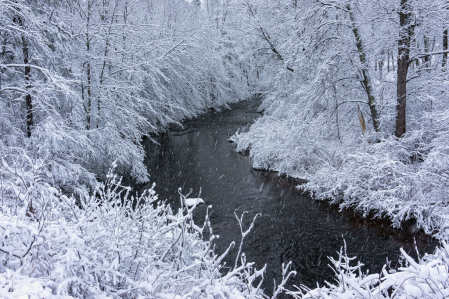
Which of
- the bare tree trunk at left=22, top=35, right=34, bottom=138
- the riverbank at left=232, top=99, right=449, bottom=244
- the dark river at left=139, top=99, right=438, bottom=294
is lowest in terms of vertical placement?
the dark river at left=139, top=99, right=438, bottom=294

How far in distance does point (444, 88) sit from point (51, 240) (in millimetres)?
10405

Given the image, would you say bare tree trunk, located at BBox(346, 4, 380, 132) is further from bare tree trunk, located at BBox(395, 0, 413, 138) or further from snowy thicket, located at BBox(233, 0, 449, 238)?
bare tree trunk, located at BBox(395, 0, 413, 138)

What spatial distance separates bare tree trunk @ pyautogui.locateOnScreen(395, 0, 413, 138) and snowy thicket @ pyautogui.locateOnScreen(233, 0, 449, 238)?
3 cm

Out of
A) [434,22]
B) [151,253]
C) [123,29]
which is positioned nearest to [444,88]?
[434,22]

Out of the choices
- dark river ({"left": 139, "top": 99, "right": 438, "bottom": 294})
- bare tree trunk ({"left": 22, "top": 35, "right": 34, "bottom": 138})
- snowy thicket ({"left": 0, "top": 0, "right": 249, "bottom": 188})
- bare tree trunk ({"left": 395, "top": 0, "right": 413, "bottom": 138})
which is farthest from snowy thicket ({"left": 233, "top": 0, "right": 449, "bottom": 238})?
bare tree trunk ({"left": 22, "top": 35, "right": 34, "bottom": 138})

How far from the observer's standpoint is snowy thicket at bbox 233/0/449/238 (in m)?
7.38

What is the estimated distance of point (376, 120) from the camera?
9461mm

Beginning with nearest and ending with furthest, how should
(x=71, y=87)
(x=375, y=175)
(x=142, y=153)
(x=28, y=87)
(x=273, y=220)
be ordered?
(x=375, y=175), (x=28, y=87), (x=273, y=220), (x=71, y=87), (x=142, y=153)

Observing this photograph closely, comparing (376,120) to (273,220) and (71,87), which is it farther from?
(71,87)

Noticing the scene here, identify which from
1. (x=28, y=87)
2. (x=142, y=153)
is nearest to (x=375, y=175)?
(x=142, y=153)

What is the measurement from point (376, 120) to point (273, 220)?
473 cm

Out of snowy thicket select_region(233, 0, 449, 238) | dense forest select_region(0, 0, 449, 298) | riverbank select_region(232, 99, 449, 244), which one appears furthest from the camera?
snowy thicket select_region(233, 0, 449, 238)

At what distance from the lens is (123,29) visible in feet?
37.2

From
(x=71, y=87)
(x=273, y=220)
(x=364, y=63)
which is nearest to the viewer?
(x=273, y=220)
